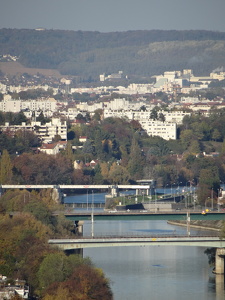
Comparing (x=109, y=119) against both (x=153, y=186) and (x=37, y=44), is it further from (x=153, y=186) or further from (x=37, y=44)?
(x=37, y=44)

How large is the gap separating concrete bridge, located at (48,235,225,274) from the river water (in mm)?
502

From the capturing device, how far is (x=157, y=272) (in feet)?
96.5

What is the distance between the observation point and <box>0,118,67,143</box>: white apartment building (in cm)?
7129

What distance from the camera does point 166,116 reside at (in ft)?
279

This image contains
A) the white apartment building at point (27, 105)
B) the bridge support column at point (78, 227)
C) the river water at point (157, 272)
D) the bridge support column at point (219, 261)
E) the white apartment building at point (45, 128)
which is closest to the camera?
the river water at point (157, 272)

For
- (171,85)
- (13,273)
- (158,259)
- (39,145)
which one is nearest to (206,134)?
(39,145)

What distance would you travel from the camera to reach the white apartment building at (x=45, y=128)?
71.3m

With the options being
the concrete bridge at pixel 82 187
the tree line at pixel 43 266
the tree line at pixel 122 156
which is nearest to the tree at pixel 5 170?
the tree line at pixel 122 156

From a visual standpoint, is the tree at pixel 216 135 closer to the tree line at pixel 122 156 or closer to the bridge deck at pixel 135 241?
the tree line at pixel 122 156

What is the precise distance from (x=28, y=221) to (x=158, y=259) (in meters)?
3.41

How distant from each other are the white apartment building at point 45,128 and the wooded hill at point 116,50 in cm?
8827

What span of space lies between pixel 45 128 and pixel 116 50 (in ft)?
342

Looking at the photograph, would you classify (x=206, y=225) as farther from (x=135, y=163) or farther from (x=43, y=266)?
(x=135, y=163)

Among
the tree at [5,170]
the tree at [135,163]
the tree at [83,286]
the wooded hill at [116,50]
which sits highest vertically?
the wooded hill at [116,50]
